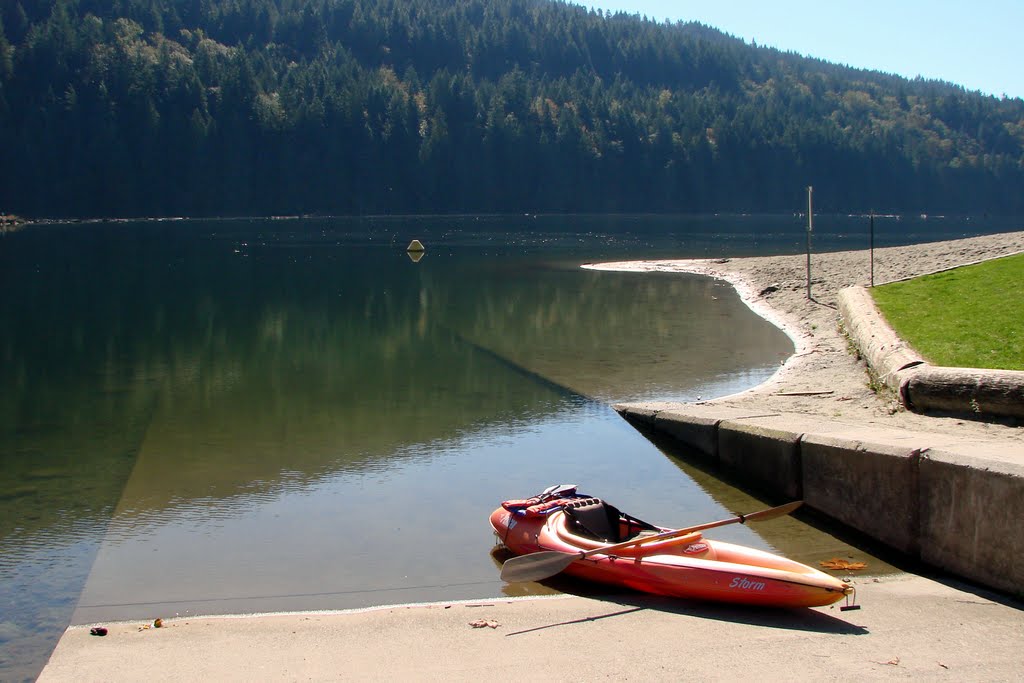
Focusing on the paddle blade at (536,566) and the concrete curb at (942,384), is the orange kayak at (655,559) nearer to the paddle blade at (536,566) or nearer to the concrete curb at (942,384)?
the paddle blade at (536,566)

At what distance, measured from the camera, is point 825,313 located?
31.2m

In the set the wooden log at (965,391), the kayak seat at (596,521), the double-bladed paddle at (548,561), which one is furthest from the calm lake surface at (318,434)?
the wooden log at (965,391)

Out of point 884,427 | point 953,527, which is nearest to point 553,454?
point 884,427

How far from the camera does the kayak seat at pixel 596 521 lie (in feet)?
39.5

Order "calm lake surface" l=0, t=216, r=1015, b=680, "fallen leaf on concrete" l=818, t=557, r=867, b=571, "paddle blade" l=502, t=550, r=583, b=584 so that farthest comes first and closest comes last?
"calm lake surface" l=0, t=216, r=1015, b=680
"fallen leaf on concrete" l=818, t=557, r=867, b=571
"paddle blade" l=502, t=550, r=583, b=584

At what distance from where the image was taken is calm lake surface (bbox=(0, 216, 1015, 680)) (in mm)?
12148

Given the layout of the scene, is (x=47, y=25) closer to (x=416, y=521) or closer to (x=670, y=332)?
(x=670, y=332)

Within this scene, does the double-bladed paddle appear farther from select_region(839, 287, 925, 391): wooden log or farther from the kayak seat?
select_region(839, 287, 925, 391): wooden log

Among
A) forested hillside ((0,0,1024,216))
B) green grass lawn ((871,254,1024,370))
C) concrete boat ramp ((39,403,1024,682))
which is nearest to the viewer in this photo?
concrete boat ramp ((39,403,1024,682))

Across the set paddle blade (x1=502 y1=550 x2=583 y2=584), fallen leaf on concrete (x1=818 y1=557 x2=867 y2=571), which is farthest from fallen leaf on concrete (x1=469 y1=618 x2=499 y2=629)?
fallen leaf on concrete (x1=818 y1=557 x2=867 y2=571)

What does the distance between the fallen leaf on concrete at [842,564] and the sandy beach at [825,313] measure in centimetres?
273

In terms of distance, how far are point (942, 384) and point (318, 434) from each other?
10196 millimetres

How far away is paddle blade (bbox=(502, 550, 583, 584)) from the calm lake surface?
2.11 feet

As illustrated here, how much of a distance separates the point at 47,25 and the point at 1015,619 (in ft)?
591
